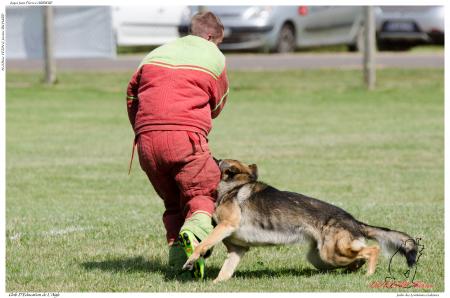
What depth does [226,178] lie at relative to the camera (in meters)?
6.41

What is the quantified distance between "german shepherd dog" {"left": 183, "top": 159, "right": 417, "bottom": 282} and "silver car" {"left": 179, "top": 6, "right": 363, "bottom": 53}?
1750cm

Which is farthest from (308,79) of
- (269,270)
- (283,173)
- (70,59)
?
(269,270)

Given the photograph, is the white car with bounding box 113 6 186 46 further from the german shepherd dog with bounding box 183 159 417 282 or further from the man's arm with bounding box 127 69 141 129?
the german shepherd dog with bounding box 183 159 417 282

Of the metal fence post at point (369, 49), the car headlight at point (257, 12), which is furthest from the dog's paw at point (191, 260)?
the car headlight at point (257, 12)

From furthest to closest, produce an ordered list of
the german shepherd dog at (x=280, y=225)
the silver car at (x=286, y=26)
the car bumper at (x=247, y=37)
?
the car bumper at (x=247, y=37) < the silver car at (x=286, y=26) < the german shepherd dog at (x=280, y=225)

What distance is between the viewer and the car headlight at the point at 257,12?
2377 centimetres

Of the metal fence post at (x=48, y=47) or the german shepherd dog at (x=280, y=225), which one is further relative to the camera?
the metal fence post at (x=48, y=47)

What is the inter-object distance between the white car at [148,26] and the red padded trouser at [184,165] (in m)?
23.3

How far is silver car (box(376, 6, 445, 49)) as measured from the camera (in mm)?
24094

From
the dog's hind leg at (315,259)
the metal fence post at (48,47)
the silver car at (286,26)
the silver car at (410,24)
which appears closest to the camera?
the dog's hind leg at (315,259)

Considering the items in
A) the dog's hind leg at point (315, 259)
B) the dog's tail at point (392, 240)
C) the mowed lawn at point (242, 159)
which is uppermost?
the dog's tail at point (392, 240)

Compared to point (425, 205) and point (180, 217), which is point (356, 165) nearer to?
point (425, 205)

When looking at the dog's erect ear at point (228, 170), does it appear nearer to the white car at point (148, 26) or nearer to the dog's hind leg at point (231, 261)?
the dog's hind leg at point (231, 261)

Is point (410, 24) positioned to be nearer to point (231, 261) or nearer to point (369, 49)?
point (369, 49)
